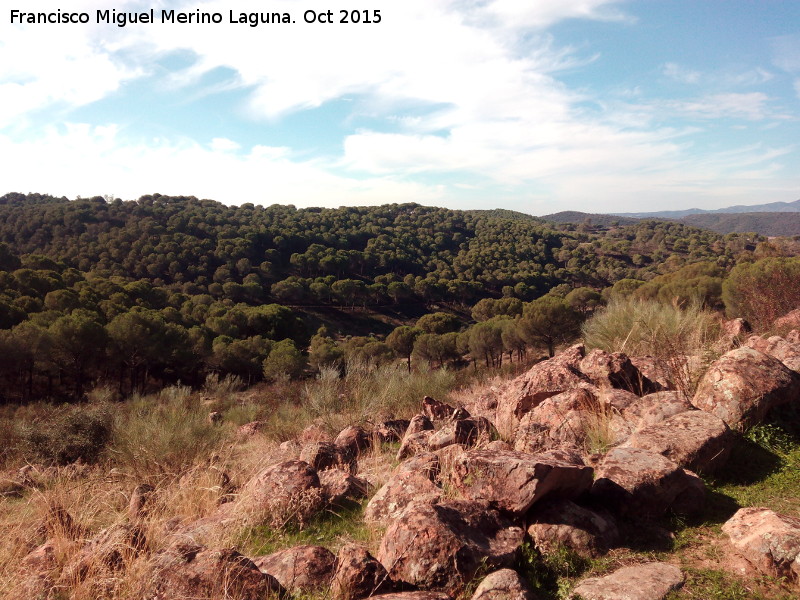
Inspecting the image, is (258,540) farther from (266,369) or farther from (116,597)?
(266,369)

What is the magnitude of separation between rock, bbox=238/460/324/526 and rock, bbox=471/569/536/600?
2212 millimetres

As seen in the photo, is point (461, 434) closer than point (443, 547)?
No

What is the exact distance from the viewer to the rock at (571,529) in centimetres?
346

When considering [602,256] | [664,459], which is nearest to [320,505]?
[664,459]

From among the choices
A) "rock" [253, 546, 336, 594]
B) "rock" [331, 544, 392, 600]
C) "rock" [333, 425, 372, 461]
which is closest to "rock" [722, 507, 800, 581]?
"rock" [331, 544, 392, 600]

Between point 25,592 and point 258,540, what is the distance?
5.78 ft

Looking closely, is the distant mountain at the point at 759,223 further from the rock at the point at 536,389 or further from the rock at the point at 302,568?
the rock at the point at 302,568

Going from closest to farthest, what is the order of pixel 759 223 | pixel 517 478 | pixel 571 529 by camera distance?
pixel 571 529 < pixel 517 478 < pixel 759 223

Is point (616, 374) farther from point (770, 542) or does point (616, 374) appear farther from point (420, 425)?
point (770, 542)

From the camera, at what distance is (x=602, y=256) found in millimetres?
83000

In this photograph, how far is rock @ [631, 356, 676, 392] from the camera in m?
6.79

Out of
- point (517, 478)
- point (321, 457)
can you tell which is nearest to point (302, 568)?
point (517, 478)

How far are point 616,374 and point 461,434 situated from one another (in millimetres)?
2781

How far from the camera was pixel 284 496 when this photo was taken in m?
4.65
